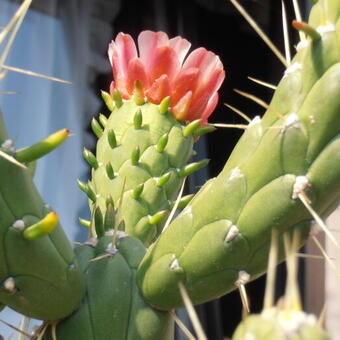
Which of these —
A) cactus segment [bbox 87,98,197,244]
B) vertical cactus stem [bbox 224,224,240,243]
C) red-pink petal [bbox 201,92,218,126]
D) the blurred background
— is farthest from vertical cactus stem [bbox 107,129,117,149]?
the blurred background

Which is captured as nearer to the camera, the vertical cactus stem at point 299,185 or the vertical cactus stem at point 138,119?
the vertical cactus stem at point 299,185

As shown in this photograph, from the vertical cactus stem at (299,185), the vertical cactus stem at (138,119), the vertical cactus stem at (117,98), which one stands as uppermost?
the vertical cactus stem at (117,98)

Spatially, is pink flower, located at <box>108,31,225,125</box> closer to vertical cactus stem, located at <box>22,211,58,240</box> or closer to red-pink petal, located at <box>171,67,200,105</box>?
red-pink petal, located at <box>171,67,200,105</box>

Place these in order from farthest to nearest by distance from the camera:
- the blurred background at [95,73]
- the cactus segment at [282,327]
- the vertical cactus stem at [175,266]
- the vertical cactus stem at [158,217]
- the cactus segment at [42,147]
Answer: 1. the blurred background at [95,73]
2. the vertical cactus stem at [158,217]
3. the vertical cactus stem at [175,266]
4. the cactus segment at [42,147]
5. the cactus segment at [282,327]

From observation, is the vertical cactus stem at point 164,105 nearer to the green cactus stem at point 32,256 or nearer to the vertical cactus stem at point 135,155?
the vertical cactus stem at point 135,155

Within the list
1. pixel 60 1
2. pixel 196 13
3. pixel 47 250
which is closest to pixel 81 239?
pixel 60 1

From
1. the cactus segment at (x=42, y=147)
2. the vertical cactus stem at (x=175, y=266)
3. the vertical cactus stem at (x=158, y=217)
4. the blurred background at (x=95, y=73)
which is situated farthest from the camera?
the blurred background at (x=95, y=73)

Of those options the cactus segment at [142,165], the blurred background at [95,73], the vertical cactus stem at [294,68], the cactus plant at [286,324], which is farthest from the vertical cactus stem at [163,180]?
the blurred background at [95,73]
